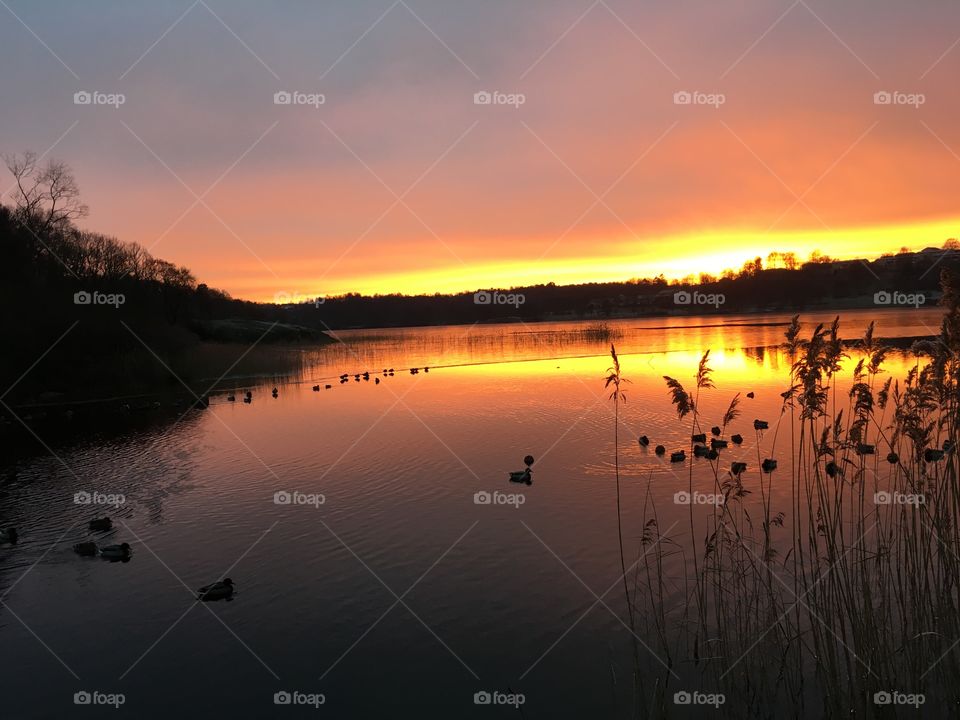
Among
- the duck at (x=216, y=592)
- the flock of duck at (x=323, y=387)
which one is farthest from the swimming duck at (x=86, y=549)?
the flock of duck at (x=323, y=387)

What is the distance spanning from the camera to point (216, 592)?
29.2 ft

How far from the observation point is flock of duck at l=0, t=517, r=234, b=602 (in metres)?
8.93

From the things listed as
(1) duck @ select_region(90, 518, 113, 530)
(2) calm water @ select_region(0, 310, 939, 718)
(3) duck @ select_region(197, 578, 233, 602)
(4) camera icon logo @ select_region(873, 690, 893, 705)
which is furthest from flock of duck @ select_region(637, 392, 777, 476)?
Result: (1) duck @ select_region(90, 518, 113, 530)

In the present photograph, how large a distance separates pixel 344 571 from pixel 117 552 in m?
4.25

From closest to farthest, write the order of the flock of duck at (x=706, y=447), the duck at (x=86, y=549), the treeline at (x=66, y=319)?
the duck at (x=86, y=549), the flock of duck at (x=706, y=447), the treeline at (x=66, y=319)

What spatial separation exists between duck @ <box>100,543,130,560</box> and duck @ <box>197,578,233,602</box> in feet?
8.49

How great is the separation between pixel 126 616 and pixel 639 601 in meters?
6.92

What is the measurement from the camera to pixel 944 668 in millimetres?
5328

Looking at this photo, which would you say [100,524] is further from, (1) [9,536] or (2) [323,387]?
(2) [323,387]

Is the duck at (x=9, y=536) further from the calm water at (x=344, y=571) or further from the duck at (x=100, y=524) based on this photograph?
the duck at (x=100, y=524)

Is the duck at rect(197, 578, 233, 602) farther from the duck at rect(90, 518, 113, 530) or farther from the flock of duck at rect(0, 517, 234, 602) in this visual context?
the duck at rect(90, 518, 113, 530)

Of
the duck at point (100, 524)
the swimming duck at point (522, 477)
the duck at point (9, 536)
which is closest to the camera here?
the duck at point (9, 536)

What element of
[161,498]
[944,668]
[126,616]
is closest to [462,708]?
[944,668]

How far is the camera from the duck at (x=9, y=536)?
11688 mm
